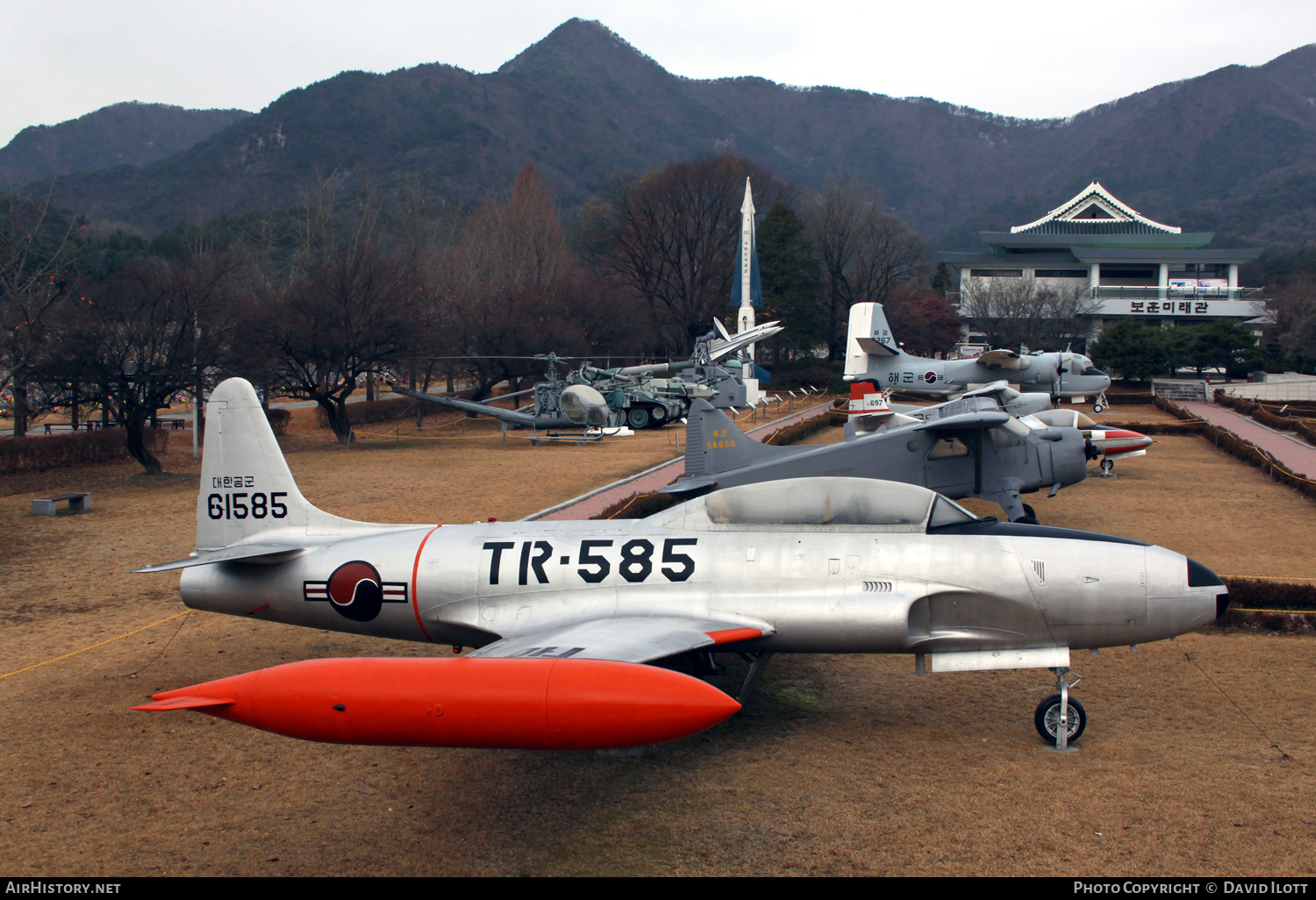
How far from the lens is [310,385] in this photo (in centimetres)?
3331

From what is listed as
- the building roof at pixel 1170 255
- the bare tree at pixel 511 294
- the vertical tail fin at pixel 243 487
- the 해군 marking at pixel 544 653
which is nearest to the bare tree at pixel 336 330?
the bare tree at pixel 511 294

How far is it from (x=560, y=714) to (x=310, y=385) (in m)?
31.1

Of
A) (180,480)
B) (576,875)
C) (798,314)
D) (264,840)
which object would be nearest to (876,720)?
(576,875)

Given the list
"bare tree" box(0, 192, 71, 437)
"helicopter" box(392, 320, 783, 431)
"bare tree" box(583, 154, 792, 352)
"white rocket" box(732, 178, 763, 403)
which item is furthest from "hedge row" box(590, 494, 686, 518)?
"bare tree" box(583, 154, 792, 352)

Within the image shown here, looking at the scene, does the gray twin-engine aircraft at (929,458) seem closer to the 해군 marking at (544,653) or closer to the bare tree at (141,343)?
the 해군 marking at (544,653)

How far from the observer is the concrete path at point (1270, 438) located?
2584 cm

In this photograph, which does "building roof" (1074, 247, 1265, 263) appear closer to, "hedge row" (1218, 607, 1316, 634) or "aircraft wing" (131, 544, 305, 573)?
"hedge row" (1218, 607, 1316, 634)

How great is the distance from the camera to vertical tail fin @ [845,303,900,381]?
1431 inches

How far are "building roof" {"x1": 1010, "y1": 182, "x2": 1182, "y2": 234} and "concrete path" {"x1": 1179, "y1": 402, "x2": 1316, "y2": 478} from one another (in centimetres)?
6049

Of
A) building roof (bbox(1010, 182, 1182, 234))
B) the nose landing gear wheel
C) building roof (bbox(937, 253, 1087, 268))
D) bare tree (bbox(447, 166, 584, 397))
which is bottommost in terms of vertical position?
the nose landing gear wheel

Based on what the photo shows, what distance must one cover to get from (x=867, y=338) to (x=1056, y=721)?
1190 inches

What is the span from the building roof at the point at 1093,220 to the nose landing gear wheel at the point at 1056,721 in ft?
335

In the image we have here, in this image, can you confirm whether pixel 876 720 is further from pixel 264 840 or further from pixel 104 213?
pixel 104 213

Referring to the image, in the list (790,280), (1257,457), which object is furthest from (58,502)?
(790,280)
